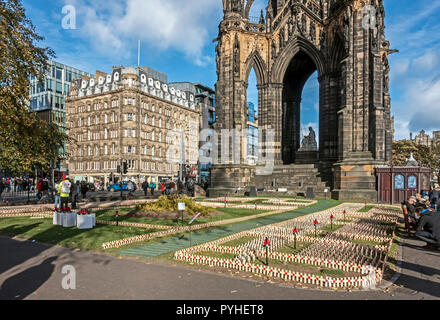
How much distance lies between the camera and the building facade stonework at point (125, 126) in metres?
61.3

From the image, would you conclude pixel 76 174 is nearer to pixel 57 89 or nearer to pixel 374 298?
pixel 57 89

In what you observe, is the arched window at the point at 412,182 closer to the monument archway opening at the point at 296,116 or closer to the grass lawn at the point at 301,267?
the monument archway opening at the point at 296,116

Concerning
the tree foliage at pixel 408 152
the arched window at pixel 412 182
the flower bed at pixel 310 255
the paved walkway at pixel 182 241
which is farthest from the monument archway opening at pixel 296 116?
the tree foliage at pixel 408 152

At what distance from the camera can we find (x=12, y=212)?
54.6ft

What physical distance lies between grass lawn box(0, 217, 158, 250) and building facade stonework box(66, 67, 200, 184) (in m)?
48.2

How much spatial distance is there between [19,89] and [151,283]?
12229 mm

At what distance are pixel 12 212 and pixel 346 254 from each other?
16287mm

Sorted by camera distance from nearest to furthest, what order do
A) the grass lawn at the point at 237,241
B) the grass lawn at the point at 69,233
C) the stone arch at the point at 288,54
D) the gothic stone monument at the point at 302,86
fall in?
the grass lawn at the point at 237,241 < the grass lawn at the point at 69,233 < the gothic stone monument at the point at 302,86 < the stone arch at the point at 288,54

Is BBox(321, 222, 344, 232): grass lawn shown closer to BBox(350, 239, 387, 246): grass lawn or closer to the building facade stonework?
BBox(350, 239, 387, 246): grass lawn

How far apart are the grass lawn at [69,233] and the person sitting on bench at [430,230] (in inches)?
319

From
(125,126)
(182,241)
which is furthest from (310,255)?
(125,126)

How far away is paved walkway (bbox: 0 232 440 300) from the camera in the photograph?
514 cm

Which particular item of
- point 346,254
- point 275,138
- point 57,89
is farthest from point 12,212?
point 57,89

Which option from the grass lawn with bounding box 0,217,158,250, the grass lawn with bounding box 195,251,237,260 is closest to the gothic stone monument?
the grass lawn with bounding box 0,217,158,250
